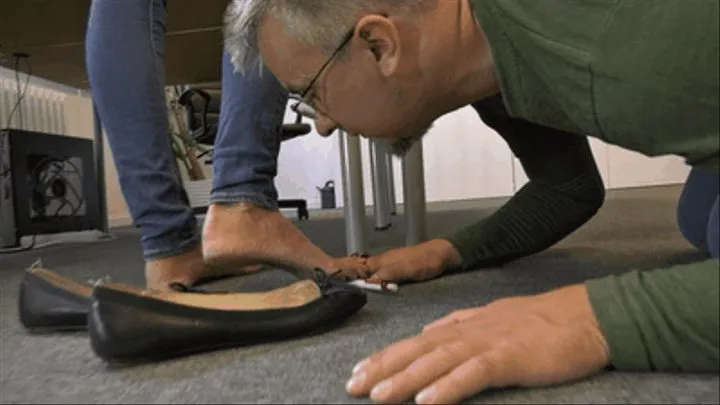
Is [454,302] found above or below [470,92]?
below

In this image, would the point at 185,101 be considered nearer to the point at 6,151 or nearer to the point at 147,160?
the point at 6,151

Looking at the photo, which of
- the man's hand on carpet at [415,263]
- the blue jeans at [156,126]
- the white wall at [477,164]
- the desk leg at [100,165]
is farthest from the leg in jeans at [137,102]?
the white wall at [477,164]

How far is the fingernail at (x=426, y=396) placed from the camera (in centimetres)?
43

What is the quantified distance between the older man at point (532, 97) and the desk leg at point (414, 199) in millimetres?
604

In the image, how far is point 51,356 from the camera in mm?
641

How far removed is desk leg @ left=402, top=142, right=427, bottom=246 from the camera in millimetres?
1294

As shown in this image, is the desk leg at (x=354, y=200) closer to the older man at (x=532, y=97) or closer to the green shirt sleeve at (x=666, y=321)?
the older man at (x=532, y=97)

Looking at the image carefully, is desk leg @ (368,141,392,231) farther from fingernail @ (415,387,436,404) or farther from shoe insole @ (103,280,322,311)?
fingernail @ (415,387,436,404)

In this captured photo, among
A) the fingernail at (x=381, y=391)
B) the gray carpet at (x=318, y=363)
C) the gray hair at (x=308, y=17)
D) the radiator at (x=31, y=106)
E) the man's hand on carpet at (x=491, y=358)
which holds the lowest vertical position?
the gray carpet at (x=318, y=363)

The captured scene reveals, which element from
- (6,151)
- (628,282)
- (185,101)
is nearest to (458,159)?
(185,101)

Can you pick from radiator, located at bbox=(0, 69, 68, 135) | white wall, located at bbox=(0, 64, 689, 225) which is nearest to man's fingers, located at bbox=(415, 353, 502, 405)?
radiator, located at bbox=(0, 69, 68, 135)

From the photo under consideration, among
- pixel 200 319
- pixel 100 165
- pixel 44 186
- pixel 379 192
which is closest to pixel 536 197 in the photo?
pixel 200 319

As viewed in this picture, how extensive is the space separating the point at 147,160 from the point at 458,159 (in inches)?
134

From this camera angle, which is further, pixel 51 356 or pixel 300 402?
pixel 51 356
